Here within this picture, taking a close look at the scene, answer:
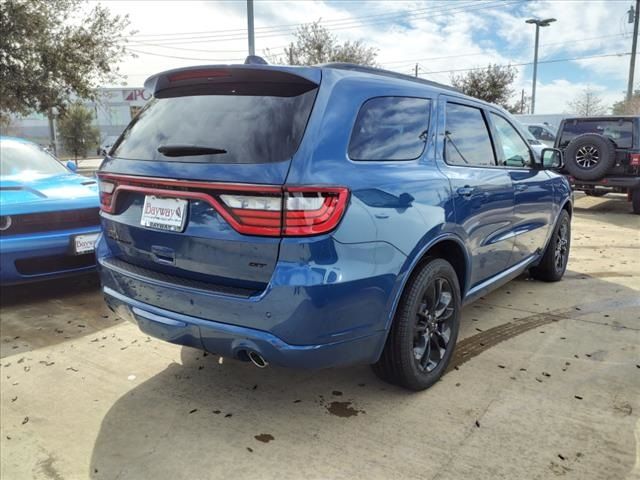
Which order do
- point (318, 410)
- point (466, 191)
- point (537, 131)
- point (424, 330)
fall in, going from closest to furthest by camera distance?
point (318, 410)
point (424, 330)
point (466, 191)
point (537, 131)

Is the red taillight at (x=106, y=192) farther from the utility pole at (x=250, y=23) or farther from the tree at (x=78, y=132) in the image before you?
the tree at (x=78, y=132)

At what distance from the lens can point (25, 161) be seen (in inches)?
207

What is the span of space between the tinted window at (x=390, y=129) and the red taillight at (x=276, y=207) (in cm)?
32

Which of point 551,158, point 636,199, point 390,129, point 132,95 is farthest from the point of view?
point 132,95

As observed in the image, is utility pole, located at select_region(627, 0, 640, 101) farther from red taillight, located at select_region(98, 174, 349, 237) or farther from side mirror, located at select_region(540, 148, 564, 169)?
red taillight, located at select_region(98, 174, 349, 237)

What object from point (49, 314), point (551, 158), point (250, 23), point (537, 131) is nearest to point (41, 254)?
point (49, 314)

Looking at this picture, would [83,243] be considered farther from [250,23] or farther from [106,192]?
[250,23]

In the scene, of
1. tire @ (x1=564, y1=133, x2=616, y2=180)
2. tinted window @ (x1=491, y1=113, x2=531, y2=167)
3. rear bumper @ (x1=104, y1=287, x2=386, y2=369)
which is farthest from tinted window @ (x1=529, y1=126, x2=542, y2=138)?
rear bumper @ (x1=104, y1=287, x2=386, y2=369)

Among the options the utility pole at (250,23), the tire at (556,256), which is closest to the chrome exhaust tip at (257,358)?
the tire at (556,256)

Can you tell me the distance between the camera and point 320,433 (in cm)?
256

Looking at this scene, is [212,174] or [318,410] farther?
[318,410]

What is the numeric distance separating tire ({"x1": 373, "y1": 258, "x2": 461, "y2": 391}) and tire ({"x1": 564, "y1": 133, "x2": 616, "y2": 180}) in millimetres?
7164

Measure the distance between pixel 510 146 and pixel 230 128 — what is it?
2.60 m

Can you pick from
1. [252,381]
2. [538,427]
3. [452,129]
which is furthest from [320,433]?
[452,129]
